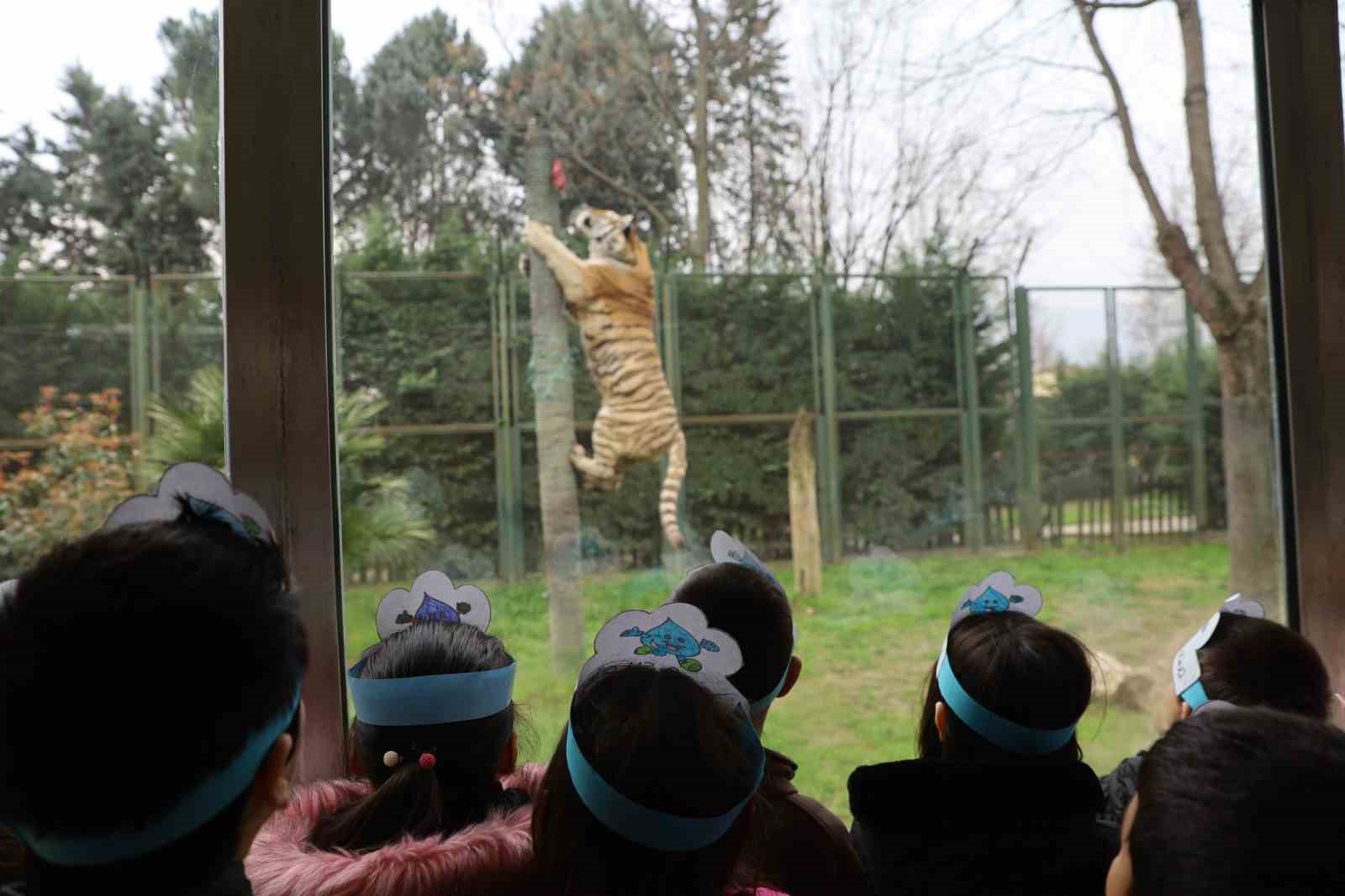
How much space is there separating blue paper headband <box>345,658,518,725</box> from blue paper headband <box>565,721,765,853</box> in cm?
30

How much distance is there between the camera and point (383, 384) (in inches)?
143

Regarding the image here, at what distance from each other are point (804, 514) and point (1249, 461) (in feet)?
5.12

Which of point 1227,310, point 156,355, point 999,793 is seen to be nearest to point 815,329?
point 1227,310

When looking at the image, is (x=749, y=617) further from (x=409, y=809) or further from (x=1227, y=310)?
(x=1227, y=310)

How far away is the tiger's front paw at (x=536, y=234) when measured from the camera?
3629 millimetres

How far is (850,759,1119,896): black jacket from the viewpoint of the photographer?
1012mm

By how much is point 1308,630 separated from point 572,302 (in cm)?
253

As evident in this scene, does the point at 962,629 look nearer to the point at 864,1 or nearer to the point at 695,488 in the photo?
the point at 695,488

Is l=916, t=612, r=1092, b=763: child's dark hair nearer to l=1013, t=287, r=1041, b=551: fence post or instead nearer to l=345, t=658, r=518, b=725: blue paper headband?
l=345, t=658, r=518, b=725: blue paper headband

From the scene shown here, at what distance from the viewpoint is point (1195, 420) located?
3.66 metres

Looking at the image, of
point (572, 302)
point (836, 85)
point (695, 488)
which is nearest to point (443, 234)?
point (572, 302)

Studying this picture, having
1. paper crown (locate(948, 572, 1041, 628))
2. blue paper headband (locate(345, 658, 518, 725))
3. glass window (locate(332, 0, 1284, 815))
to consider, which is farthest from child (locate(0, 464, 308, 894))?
glass window (locate(332, 0, 1284, 815))

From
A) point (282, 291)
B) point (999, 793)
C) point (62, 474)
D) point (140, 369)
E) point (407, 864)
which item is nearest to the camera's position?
point (407, 864)

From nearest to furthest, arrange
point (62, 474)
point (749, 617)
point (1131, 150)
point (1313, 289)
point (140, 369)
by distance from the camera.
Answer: point (749, 617), point (1313, 289), point (62, 474), point (140, 369), point (1131, 150)
